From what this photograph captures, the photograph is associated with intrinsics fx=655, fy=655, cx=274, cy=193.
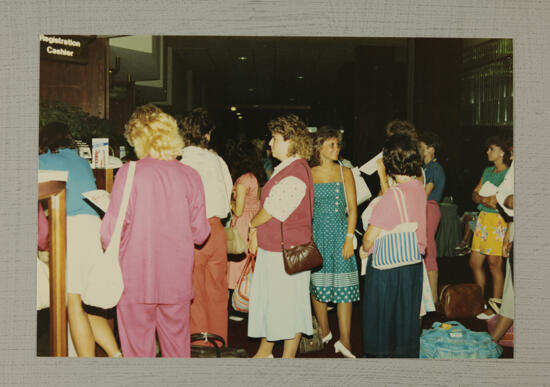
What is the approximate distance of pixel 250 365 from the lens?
13.6ft

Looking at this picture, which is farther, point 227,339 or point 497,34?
point 227,339

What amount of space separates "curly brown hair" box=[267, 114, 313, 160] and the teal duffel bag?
1.45m

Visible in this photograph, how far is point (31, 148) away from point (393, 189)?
2274 mm

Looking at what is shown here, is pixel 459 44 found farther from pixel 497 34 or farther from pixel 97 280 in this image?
pixel 97 280

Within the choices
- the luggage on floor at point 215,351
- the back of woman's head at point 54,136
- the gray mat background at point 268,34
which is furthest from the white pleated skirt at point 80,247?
the luggage on floor at point 215,351

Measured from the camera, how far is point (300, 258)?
4.12m

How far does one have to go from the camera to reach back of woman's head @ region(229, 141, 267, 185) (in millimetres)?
4250

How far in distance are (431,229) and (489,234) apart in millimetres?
374

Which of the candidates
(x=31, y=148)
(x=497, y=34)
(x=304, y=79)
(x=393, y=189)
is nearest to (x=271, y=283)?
(x=393, y=189)

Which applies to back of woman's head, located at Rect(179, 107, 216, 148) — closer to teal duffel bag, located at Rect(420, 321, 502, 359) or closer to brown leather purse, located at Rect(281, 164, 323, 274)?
brown leather purse, located at Rect(281, 164, 323, 274)

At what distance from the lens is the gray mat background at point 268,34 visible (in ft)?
13.3

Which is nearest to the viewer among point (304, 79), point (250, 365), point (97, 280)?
point (97, 280)

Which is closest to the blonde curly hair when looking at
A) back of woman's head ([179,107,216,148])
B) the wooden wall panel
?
back of woman's head ([179,107,216,148])

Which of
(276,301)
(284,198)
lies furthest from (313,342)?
(284,198)
